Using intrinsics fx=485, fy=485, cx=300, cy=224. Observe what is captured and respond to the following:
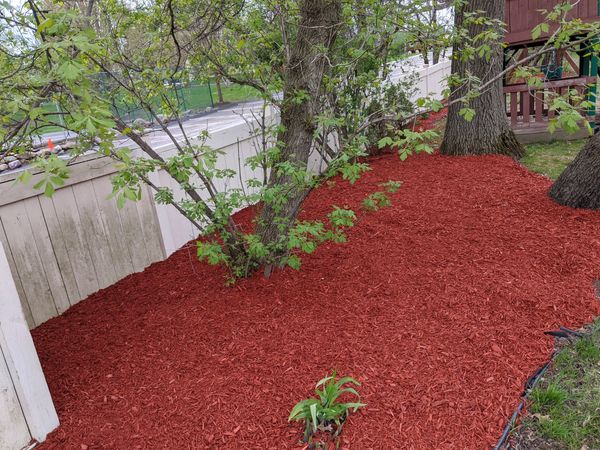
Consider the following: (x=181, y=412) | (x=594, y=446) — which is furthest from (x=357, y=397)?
(x=594, y=446)

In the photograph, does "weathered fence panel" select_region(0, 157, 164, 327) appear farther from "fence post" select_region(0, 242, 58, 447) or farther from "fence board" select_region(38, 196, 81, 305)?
"fence post" select_region(0, 242, 58, 447)

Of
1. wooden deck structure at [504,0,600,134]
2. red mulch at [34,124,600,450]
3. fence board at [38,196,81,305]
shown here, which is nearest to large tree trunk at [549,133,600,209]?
red mulch at [34,124,600,450]

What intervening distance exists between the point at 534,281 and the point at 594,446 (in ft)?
4.57

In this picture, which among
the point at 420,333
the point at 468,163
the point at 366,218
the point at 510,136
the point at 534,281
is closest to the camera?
the point at 420,333

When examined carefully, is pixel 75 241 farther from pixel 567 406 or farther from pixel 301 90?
pixel 567 406

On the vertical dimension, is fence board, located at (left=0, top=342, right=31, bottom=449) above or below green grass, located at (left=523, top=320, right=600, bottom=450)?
above

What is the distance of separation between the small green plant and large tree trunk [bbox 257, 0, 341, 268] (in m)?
1.20

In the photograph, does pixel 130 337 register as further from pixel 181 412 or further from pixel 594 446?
Result: pixel 594 446

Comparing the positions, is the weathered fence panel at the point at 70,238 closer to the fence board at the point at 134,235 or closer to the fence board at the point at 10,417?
the fence board at the point at 134,235

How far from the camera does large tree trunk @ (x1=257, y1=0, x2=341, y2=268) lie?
3.37 m

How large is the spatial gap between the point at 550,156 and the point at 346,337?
5.82 meters

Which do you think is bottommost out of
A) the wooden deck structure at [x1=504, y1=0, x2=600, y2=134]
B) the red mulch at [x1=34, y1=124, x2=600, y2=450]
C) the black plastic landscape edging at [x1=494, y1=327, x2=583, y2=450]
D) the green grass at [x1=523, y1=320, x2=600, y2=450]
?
the green grass at [x1=523, y1=320, x2=600, y2=450]

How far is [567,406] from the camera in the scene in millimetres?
2500

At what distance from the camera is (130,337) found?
3143mm
